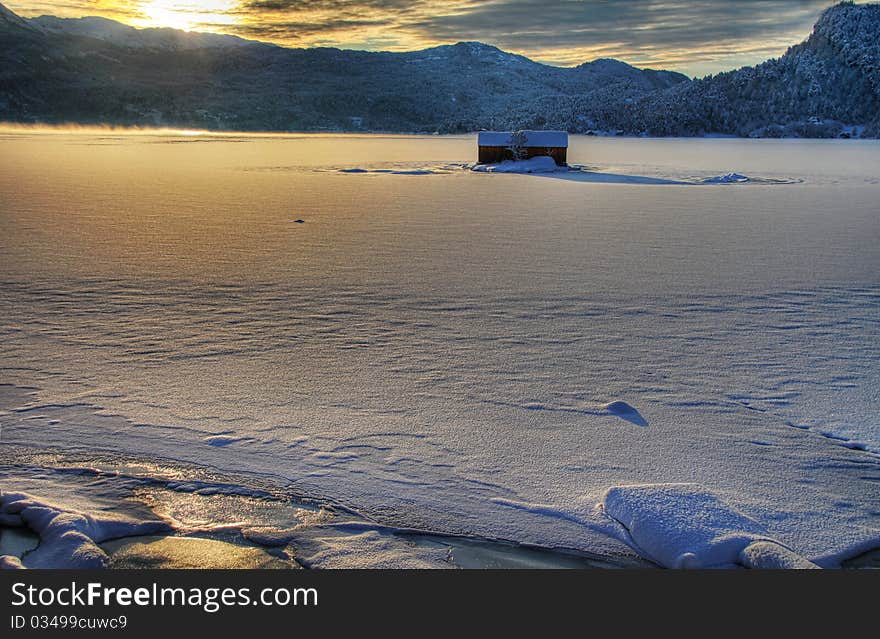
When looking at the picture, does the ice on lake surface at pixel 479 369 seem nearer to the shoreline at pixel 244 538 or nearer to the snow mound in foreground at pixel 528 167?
the shoreline at pixel 244 538

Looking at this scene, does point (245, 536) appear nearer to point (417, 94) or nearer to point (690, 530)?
point (690, 530)

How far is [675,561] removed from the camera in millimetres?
2936

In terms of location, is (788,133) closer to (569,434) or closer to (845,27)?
(845,27)

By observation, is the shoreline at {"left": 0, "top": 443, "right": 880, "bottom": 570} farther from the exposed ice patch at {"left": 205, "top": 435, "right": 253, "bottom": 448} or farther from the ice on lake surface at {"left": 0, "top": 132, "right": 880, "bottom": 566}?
the exposed ice patch at {"left": 205, "top": 435, "right": 253, "bottom": 448}

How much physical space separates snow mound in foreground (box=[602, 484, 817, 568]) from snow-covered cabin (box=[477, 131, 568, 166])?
25973 mm

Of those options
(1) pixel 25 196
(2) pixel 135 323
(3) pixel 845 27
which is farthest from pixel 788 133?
(2) pixel 135 323

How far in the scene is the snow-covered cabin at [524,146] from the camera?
28359mm

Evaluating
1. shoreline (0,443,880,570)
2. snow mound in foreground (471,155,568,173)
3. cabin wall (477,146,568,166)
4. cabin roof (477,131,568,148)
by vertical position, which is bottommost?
shoreline (0,443,880,570)

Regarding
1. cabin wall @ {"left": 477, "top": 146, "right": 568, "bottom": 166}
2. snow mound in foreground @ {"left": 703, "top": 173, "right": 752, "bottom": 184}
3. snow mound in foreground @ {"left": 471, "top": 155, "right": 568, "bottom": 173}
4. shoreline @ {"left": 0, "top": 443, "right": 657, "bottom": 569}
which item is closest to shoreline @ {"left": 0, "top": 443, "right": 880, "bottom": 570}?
shoreline @ {"left": 0, "top": 443, "right": 657, "bottom": 569}

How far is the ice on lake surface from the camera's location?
11.1ft

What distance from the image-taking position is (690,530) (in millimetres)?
3066

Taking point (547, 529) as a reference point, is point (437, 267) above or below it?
above

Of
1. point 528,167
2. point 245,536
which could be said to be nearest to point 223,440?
point 245,536

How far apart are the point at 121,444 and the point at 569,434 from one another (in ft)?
7.50
